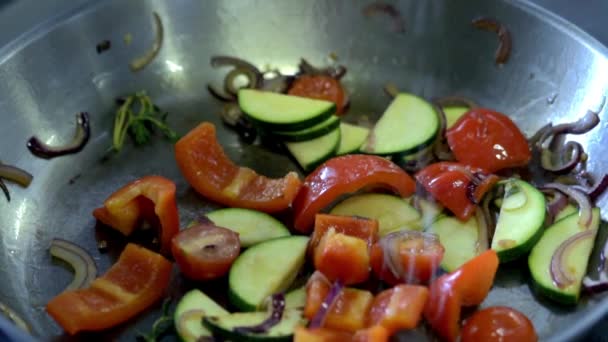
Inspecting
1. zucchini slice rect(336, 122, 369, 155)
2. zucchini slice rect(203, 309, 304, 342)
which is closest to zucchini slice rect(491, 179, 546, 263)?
zucchini slice rect(336, 122, 369, 155)

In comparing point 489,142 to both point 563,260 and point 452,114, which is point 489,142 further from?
point 563,260

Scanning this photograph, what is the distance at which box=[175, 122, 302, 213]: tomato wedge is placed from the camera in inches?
75.2

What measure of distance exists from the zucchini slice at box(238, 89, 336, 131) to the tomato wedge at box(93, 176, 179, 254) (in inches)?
17.5

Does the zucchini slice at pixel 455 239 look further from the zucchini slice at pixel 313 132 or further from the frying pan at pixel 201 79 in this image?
the zucchini slice at pixel 313 132

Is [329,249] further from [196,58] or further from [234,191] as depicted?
[196,58]

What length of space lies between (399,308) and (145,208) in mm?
804

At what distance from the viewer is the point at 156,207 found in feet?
5.84

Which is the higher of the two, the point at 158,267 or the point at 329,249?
the point at 329,249

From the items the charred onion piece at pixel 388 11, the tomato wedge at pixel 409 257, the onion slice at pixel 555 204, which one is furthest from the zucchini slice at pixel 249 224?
the charred onion piece at pixel 388 11

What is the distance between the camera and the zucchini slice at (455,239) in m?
1.74

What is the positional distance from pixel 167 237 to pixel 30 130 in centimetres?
68

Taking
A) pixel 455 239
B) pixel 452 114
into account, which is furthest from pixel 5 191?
pixel 452 114

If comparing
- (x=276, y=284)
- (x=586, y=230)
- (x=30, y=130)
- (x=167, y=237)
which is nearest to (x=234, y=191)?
(x=167, y=237)

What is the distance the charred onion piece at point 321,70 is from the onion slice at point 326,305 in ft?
3.53
